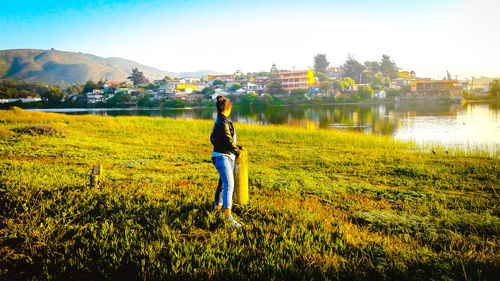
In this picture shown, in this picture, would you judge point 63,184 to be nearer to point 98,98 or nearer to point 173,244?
point 173,244

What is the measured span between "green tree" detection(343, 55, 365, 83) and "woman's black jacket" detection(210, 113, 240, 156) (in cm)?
13341

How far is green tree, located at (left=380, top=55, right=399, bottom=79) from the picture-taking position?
132 meters

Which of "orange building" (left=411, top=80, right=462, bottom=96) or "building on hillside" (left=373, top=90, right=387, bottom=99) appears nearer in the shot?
"orange building" (left=411, top=80, right=462, bottom=96)

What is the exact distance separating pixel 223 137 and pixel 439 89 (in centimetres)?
10041

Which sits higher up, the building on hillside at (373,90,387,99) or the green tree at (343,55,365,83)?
the green tree at (343,55,365,83)

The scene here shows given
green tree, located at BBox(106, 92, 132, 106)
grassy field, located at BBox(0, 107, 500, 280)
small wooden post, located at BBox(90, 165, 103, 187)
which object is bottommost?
grassy field, located at BBox(0, 107, 500, 280)

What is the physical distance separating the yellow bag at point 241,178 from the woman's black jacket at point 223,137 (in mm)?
373

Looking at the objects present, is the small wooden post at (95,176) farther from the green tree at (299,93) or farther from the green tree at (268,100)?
the green tree at (299,93)

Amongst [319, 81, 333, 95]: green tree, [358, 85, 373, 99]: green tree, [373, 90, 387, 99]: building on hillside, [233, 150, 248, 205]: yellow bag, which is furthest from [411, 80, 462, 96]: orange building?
[233, 150, 248, 205]: yellow bag

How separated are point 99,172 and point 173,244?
132 inches

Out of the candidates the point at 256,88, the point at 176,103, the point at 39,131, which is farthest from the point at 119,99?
the point at 39,131

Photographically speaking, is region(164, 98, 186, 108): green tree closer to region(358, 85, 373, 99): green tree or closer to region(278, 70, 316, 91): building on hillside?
region(278, 70, 316, 91): building on hillside

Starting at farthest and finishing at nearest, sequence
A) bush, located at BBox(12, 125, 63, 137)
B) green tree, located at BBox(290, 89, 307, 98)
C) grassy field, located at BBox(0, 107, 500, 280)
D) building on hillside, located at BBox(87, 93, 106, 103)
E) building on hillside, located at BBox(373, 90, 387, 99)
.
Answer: building on hillside, located at BBox(87, 93, 106, 103) → building on hillside, located at BBox(373, 90, 387, 99) → green tree, located at BBox(290, 89, 307, 98) → bush, located at BBox(12, 125, 63, 137) → grassy field, located at BBox(0, 107, 500, 280)

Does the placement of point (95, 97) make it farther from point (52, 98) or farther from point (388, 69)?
point (388, 69)
